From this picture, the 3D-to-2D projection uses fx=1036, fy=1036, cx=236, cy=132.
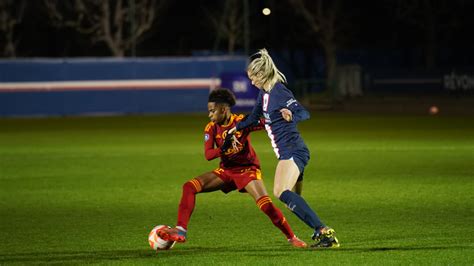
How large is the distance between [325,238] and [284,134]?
3.32ft

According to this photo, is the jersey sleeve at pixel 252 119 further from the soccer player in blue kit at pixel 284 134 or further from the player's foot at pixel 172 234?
the player's foot at pixel 172 234

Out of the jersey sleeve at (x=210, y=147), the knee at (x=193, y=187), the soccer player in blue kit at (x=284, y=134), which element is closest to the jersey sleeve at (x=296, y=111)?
the soccer player in blue kit at (x=284, y=134)

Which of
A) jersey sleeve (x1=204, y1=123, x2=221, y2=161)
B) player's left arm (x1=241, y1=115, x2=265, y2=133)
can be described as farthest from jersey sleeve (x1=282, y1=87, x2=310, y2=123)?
jersey sleeve (x1=204, y1=123, x2=221, y2=161)

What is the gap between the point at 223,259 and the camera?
9242 millimetres

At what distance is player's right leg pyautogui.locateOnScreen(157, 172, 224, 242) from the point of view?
31.5 ft

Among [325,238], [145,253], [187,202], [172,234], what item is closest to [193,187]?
[187,202]

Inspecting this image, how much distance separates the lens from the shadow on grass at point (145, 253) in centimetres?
939

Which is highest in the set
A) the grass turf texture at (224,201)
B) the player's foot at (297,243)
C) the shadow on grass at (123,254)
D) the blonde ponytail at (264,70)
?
the blonde ponytail at (264,70)

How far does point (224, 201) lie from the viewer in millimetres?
14234

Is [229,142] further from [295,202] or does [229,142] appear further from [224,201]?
[224,201]

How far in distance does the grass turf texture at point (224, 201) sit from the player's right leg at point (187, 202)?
19cm

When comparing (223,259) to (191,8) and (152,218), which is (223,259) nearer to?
(152,218)

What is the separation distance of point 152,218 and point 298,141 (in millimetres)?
3459

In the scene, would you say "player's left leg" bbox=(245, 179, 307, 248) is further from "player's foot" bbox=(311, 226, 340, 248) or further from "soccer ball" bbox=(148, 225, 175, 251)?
"soccer ball" bbox=(148, 225, 175, 251)
